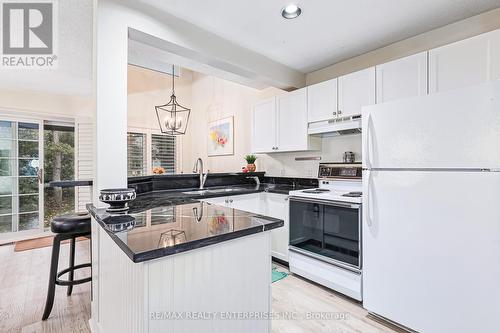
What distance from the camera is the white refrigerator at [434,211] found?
4.67ft

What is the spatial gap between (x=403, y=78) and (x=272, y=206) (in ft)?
6.14

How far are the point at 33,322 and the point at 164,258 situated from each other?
6.65 ft

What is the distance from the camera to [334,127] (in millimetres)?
2691

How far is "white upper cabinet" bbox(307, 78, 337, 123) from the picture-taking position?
270cm

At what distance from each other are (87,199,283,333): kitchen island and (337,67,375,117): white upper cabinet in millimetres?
1818

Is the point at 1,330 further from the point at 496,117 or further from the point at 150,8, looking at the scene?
the point at 496,117

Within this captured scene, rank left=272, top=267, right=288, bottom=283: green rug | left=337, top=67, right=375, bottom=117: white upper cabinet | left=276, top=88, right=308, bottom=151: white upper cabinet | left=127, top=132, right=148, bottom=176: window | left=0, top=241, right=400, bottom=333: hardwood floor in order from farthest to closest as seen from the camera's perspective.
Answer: left=127, top=132, right=148, bottom=176: window < left=276, top=88, right=308, bottom=151: white upper cabinet < left=272, top=267, right=288, bottom=283: green rug < left=337, top=67, right=375, bottom=117: white upper cabinet < left=0, top=241, right=400, bottom=333: hardwood floor

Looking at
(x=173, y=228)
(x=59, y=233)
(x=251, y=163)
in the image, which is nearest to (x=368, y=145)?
(x=173, y=228)

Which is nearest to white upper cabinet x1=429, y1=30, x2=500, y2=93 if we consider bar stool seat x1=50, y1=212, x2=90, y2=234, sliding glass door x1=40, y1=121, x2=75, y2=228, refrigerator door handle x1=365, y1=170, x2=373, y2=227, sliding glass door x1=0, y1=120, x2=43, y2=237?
refrigerator door handle x1=365, y1=170, x2=373, y2=227

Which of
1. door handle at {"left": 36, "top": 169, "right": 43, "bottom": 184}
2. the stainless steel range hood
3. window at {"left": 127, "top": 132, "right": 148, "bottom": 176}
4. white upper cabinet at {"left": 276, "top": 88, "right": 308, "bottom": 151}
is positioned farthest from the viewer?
window at {"left": 127, "top": 132, "right": 148, "bottom": 176}

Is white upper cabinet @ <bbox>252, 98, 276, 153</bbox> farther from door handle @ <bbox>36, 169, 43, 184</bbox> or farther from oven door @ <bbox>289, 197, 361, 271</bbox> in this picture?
door handle @ <bbox>36, 169, 43, 184</bbox>

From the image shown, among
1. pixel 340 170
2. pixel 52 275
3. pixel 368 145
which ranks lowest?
pixel 52 275

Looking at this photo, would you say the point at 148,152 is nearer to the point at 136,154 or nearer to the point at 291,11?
the point at 136,154

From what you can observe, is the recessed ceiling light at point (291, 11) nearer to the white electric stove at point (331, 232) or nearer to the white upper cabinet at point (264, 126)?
the white upper cabinet at point (264, 126)
